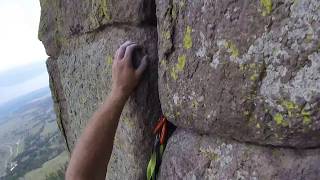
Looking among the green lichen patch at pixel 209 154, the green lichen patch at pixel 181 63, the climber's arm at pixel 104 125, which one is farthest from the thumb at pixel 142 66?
the green lichen patch at pixel 209 154

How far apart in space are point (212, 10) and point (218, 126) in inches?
24.9

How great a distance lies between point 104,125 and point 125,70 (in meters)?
0.42

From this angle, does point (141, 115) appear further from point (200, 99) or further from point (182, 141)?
point (200, 99)

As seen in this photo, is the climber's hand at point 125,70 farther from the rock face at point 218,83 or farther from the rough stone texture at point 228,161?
the rough stone texture at point 228,161

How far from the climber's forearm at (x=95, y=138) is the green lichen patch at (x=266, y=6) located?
1.37m

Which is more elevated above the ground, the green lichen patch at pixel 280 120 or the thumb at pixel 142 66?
the green lichen patch at pixel 280 120

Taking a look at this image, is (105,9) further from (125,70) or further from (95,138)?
(95,138)

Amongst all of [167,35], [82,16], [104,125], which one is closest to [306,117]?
[167,35]

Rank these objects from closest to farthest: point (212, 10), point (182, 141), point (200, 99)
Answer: point (212, 10) < point (200, 99) < point (182, 141)

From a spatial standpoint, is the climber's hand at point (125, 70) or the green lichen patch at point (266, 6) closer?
the green lichen patch at point (266, 6)

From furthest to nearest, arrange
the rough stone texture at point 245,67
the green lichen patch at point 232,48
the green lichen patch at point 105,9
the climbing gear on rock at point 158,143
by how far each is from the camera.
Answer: the green lichen patch at point 105,9
the climbing gear on rock at point 158,143
the green lichen patch at point 232,48
the rough stone texture at point 245,67

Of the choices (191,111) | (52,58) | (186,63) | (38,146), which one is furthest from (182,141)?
(38,146)

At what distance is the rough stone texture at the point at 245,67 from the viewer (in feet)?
6.44

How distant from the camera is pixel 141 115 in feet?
10.6
